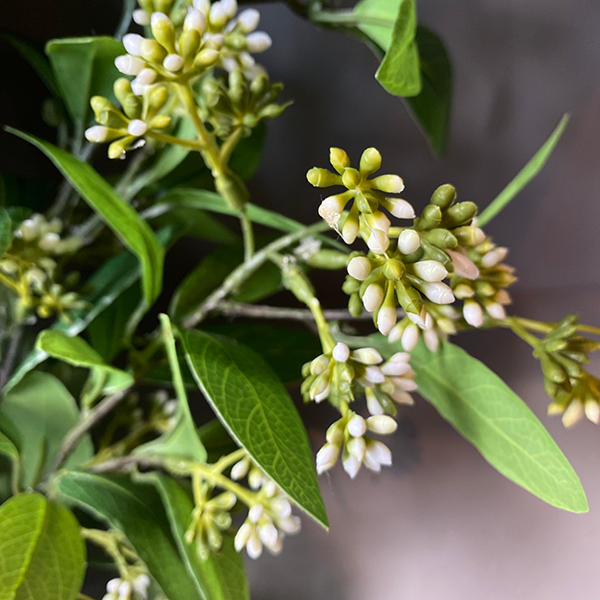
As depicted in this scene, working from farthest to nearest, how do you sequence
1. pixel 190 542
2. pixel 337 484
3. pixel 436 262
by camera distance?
pixel 337 484, pixel 190 542, pixel 436 262

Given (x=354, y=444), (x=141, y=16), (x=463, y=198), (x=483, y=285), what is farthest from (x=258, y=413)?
(x=463, y=198)

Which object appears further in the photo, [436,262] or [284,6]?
[284,6]

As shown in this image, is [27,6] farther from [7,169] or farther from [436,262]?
[436,262]

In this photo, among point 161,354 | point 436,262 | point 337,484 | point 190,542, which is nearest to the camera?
point 436,262

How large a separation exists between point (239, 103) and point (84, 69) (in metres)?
0.18

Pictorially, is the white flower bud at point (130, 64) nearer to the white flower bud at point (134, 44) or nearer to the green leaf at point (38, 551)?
the white flower bud at point (134, 44)

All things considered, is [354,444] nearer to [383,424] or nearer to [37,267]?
[383,424]

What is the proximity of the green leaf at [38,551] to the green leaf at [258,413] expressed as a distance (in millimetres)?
168

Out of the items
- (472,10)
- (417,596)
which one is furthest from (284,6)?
(417,596)

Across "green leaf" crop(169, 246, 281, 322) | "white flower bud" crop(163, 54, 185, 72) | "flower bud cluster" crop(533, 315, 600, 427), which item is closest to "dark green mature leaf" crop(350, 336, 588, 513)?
"flower bud cluster" crop(533, 315, 600, 427)

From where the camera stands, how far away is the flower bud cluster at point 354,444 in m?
0.29

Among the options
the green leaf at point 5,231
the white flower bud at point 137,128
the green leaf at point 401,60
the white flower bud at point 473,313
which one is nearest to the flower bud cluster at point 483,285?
the white flower bud at point 473,313

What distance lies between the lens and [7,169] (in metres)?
0.54

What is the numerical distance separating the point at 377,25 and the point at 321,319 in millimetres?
243
